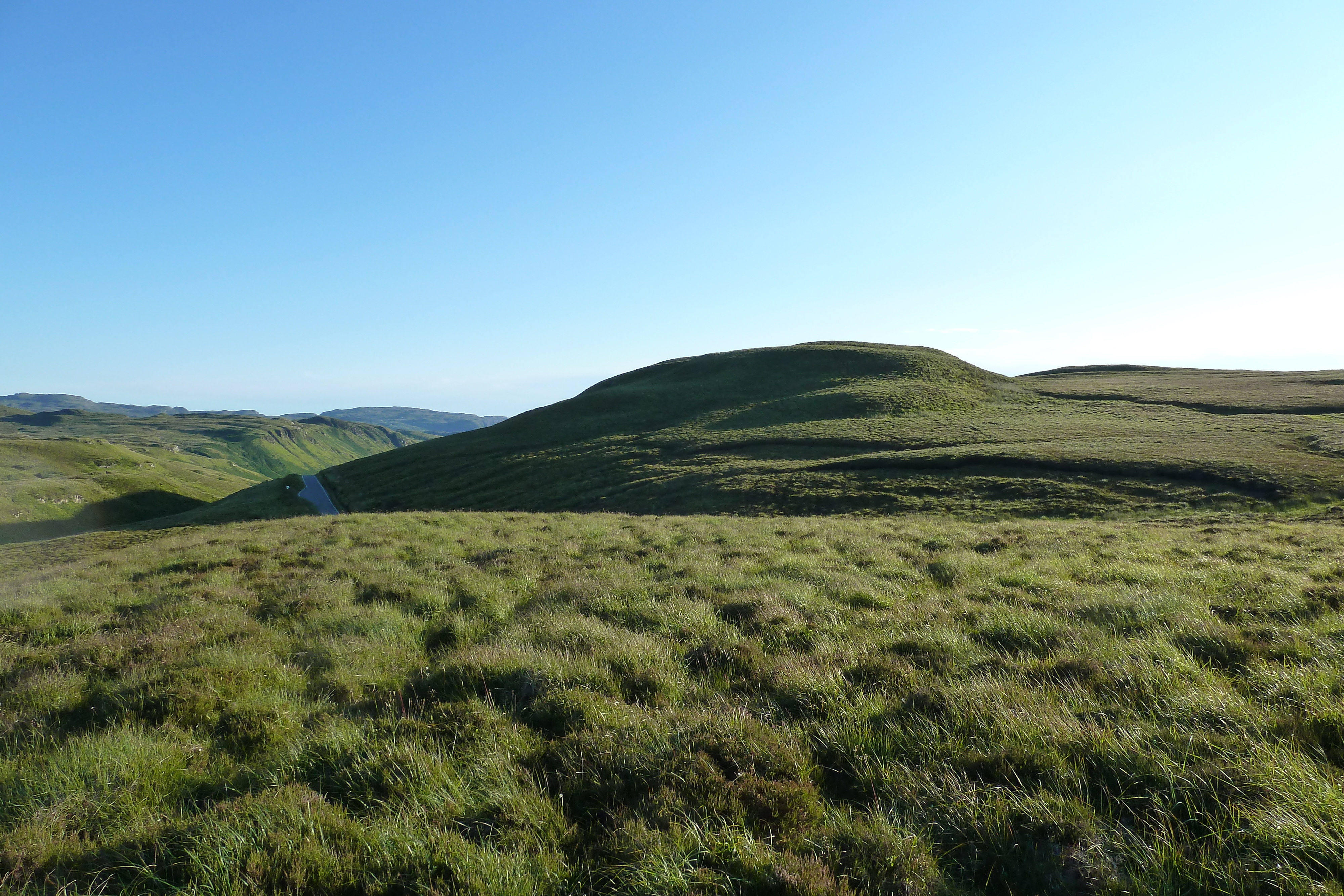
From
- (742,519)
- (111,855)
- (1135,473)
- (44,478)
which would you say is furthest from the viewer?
(44,478)

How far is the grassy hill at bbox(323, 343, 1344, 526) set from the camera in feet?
104

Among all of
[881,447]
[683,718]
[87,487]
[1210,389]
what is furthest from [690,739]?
[87,487]

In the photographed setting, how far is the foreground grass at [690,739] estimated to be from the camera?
3.41 metres

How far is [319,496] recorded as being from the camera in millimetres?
66688

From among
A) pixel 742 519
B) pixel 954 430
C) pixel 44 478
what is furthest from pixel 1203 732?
pixel 44 478

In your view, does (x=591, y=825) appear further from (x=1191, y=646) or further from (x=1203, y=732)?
(x=1191, y=646)

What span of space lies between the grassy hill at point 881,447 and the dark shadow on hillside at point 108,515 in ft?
121

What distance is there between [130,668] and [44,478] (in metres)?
159

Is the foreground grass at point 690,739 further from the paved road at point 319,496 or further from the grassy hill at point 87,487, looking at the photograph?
the grassy hill at point 87,487

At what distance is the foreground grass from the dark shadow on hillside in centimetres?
8103

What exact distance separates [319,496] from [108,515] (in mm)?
53007

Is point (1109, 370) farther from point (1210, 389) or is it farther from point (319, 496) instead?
point (319, 496)

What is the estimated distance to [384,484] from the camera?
206ft

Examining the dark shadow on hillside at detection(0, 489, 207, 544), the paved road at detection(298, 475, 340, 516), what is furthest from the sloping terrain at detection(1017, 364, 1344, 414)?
the dark shadow on hillside at detection(0, 489, 207, 544)
